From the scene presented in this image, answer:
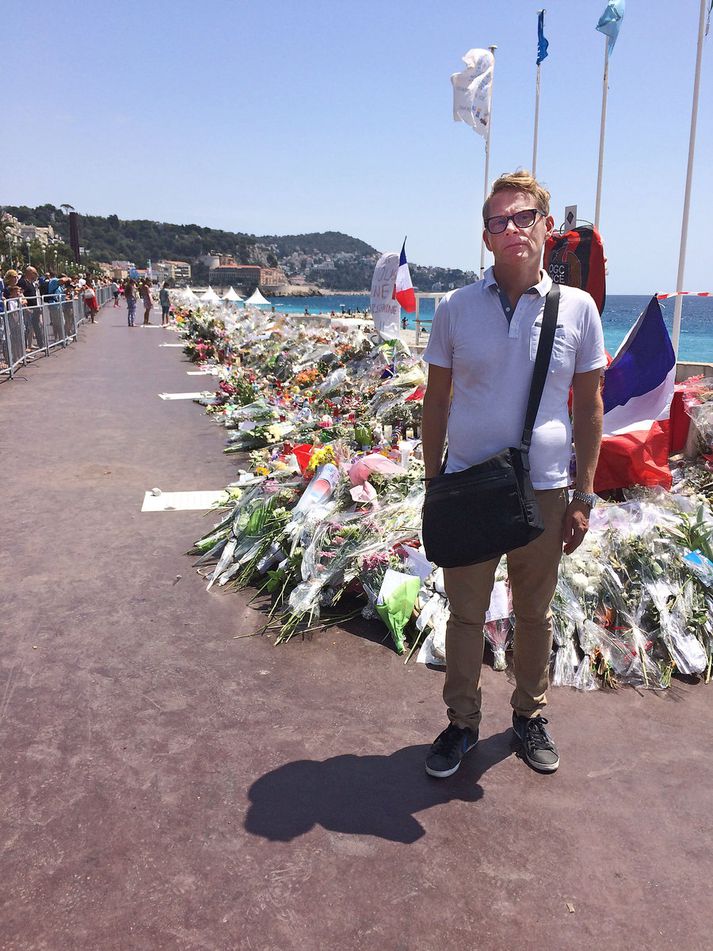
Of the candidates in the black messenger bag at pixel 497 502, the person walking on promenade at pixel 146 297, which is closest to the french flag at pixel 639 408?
the black messenger bag at pixel 497 502

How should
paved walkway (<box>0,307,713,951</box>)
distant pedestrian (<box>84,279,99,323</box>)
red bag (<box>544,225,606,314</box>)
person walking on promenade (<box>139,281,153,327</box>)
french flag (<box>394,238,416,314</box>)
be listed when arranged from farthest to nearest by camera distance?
distant pedestrian (<box>84,279,99,323</box>) < person walking on promenade (<box>139,281,153,327</box>) < french flag (<box>394,238,416,314</box>) < red bag (<box>544,225,606,314</box>) < paved walkway (<box>0,307,713,951</box>)

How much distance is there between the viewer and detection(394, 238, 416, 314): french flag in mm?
9383

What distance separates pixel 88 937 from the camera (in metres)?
2.15

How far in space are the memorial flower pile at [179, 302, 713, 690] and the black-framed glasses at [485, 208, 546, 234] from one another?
7.10 ft

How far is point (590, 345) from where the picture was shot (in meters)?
2.64

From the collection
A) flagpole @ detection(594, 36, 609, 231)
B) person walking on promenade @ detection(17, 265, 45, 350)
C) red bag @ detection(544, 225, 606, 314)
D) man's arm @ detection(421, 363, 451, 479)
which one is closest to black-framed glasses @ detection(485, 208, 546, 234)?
man's arm @ detection(421, 363, 451, 479)

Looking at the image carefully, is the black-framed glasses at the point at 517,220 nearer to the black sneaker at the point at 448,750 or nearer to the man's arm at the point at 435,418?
the man's arm at the point at 435,418

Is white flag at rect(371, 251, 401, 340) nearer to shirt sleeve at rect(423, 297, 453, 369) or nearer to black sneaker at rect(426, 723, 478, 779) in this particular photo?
shirt sleeve at rect(423, 297, 453, 369)

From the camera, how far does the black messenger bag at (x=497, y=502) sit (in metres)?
2.54

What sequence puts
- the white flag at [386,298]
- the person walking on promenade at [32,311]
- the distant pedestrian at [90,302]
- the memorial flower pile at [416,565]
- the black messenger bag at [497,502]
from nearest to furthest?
the black messenger bag at [497,502]
the memorial flower pile at [416,565]
the white flag at [386,298]
the person walking on promenade at [32,311]
the distant pedestrian at [90,302]

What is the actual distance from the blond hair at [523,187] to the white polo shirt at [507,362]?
0.25 m

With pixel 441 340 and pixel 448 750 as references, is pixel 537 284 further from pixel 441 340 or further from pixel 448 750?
pixel 448 750

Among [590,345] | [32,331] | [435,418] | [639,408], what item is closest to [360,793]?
[435,418]

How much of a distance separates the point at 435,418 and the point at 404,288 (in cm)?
710
